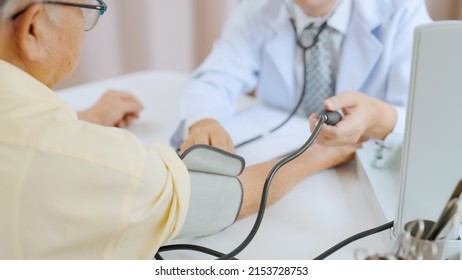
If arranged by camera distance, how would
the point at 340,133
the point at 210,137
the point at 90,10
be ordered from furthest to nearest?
the point at 210,137
the point at 340,133
the point at 90,10

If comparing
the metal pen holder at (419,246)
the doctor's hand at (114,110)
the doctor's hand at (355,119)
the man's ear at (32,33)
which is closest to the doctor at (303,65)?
the doctor's hand at (355,119)

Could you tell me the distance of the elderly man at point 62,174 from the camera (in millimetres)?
535

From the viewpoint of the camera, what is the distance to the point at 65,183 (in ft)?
1.77

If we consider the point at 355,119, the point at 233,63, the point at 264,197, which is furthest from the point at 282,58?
the point at 264,197

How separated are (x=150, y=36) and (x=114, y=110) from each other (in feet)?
2.30

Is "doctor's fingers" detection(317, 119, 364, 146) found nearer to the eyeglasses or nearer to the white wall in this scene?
the eyeglasses

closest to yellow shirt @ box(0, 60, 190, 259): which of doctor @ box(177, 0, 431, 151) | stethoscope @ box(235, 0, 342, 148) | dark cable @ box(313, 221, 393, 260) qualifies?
dark cable @ box(313, 221, 393, 260)

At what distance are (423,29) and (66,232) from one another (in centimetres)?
44

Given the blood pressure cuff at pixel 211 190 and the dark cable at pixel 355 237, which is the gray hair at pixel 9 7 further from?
the dark cable at pixel 355 237

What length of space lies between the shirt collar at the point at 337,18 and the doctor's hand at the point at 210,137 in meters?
0.31

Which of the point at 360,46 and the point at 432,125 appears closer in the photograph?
the point at 432,125

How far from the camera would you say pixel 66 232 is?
1.82 feet

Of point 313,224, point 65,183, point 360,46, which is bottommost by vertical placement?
point 313,224

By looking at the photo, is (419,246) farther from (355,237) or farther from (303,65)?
(303,65)
